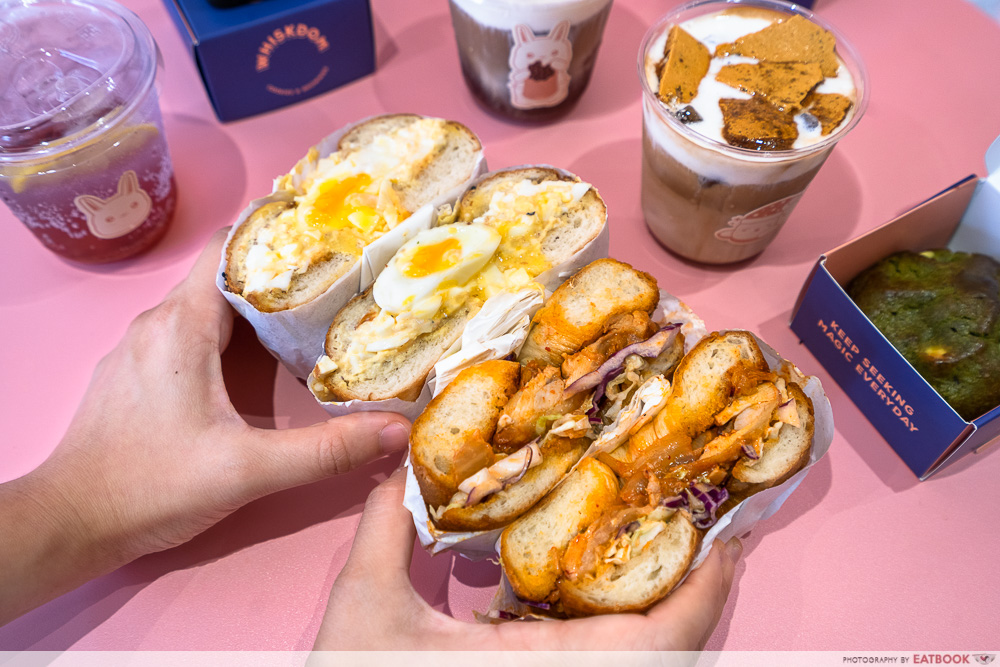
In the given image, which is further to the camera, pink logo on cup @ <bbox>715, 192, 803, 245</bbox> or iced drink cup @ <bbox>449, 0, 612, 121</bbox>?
iced drink cup @ <bbox>449, 0, 612, 121</bbox>

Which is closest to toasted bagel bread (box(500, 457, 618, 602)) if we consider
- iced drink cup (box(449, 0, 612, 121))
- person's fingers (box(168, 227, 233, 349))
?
person's fingers (box(168, 227, 233, 349))

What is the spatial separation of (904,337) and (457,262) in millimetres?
1181

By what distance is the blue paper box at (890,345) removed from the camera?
1.63 m

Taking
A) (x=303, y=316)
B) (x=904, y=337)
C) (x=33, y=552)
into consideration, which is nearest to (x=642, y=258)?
(x=904, y=337)

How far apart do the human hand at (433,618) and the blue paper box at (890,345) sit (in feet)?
1.98

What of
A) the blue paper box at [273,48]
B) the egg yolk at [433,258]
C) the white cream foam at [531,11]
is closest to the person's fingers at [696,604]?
the egg yolk at [433,258]

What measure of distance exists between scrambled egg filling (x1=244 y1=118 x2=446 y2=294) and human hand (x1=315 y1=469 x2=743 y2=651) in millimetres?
629

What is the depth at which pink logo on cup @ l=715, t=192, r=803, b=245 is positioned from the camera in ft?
6.05

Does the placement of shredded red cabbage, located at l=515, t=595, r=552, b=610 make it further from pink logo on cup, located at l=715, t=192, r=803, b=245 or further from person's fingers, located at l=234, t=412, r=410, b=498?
pink logo on cup, located at l=715, t=192, r=803, b=245

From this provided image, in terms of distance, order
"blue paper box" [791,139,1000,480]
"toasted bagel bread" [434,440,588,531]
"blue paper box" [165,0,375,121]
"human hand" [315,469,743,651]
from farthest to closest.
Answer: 1. "blue paper box" [165,0,375,121]
2. "blue paper box" [791,139,1000,480]
3. "toasted bagel bread" [434,440,588,531]
4. "human hand" [315,469,743,651]

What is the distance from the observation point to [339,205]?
1.77 metres

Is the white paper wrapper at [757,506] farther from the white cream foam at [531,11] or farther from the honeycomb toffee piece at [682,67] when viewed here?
the white cream foam at [531,11]

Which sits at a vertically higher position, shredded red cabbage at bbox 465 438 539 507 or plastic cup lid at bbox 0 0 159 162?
plastic cup lid at bbox 0 0 159 162

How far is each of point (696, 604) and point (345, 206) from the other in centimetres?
124
